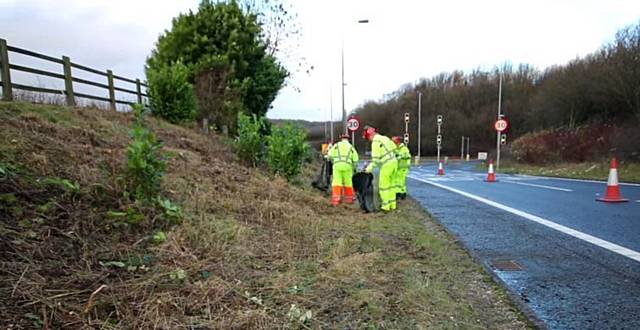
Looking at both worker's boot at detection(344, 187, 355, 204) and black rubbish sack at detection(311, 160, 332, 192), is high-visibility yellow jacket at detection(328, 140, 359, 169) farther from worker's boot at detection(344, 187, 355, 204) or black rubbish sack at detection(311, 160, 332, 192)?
black rubbish sack at detection(311, 160, 332, 192)

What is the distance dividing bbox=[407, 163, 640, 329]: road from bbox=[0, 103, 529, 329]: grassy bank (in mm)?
329

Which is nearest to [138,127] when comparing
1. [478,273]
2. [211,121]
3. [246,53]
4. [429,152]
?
[478,273]

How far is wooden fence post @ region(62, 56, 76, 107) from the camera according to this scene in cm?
1002

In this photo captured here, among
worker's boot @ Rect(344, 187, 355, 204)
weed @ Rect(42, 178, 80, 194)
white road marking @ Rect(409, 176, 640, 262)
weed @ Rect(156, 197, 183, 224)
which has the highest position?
weed @ Rect(42, 178, 80, 194)

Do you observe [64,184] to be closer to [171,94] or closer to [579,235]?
[579,235]

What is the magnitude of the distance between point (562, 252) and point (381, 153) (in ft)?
11.6

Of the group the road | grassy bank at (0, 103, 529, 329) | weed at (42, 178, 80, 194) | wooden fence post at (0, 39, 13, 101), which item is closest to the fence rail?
wooden fence post at (0, 39, 13, 101)

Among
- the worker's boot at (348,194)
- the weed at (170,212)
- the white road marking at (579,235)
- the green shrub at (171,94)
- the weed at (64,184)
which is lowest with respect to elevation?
the white road marking at (579,235)

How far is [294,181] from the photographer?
31.6 feet

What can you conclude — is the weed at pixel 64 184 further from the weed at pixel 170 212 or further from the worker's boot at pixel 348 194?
the worker's boot at pixel 348 194

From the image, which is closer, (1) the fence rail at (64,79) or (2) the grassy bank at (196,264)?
(2) the grassy bank at (196,264)

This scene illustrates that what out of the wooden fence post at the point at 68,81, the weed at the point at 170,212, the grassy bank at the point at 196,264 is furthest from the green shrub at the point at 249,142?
the weed at the point at 170,212

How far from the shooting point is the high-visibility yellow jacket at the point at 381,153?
7.59 meters

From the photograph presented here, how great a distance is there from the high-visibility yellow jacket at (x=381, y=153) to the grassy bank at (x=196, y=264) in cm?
214
